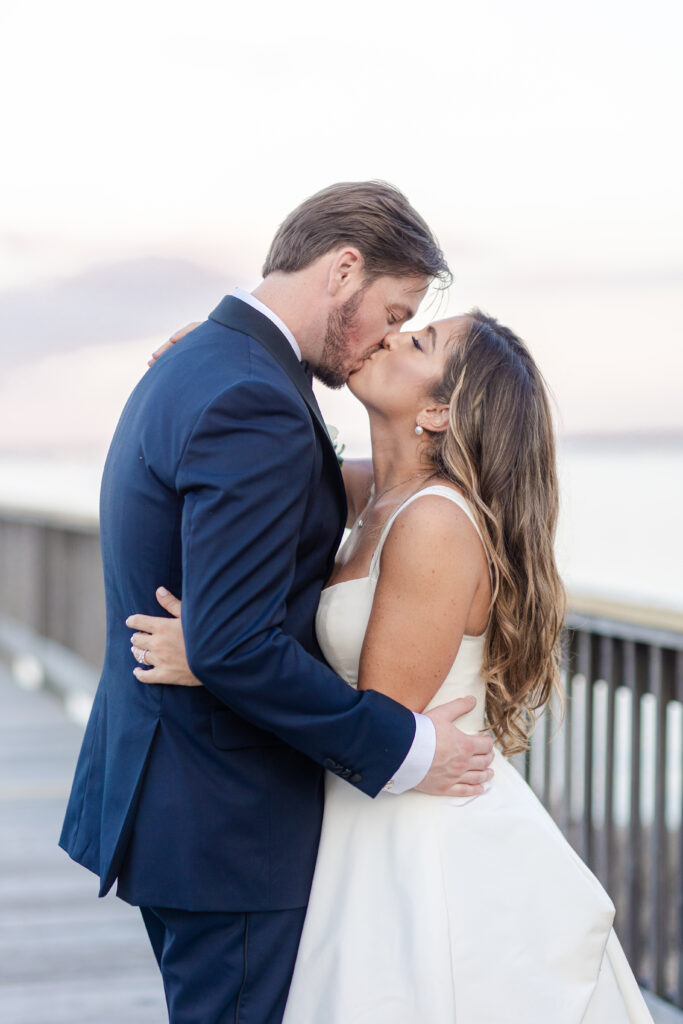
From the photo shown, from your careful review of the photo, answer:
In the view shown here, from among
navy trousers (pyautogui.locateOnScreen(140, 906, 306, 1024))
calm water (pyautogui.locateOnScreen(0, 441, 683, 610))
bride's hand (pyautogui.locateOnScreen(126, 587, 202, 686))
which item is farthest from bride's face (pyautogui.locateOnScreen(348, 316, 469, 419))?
calm water (pyautogui.locateOnScreen(0, 441, 683, 610))

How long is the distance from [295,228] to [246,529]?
0.69 meters

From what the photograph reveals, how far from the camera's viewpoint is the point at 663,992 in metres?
3.05

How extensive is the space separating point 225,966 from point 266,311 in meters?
1.08

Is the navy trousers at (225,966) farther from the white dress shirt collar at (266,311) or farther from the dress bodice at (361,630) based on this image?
the white dress shirt collar at (266,311)

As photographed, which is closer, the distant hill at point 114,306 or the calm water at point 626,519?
the distant hill at point 114,306

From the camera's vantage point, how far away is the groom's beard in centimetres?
204

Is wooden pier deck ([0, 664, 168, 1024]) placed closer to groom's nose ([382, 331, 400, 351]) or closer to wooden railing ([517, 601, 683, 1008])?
wooden railing ([517, 601, 683, 1008])

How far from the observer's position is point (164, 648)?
1.79 m

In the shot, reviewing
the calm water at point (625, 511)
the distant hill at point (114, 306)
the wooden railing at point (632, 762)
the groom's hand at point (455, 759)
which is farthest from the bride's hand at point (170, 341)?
the calm water at point (625, 511)

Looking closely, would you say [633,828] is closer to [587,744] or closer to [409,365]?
[587,744]

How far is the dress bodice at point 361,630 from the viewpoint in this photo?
2.04 m

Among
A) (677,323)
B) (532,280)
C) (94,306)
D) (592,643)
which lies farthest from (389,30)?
(677,323)

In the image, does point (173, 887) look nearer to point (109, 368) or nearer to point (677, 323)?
point (109, 368)

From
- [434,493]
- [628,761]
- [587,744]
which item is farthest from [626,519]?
[434,493]
